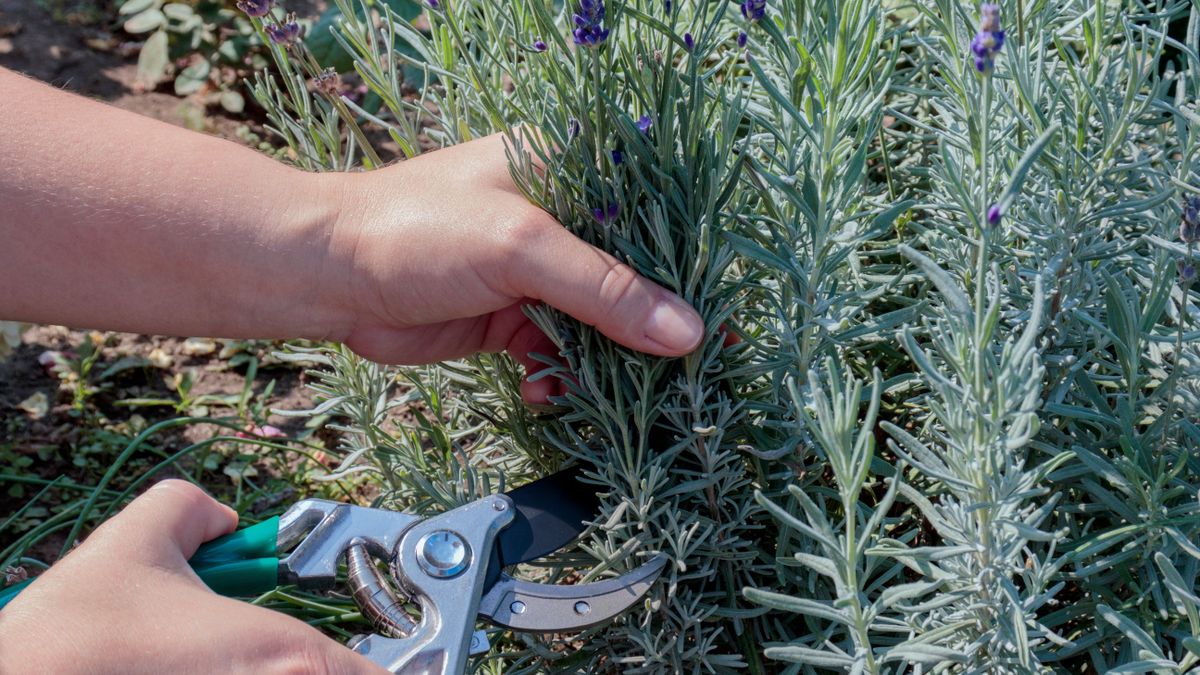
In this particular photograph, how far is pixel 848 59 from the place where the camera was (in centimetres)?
135

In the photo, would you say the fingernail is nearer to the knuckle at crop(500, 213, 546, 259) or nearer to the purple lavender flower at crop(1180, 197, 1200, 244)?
the knuckle at crop(500, 213, 546, 259)

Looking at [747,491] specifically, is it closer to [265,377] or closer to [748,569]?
[748,569]

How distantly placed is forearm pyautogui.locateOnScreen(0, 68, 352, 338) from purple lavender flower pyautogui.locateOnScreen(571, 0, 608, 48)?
1.82 feet

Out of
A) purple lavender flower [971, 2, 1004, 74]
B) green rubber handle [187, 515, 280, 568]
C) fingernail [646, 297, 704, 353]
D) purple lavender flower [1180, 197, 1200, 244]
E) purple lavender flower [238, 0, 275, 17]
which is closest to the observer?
purple lavender flower [971, 2, 1004, 74]

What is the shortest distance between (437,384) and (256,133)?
1.81 meters

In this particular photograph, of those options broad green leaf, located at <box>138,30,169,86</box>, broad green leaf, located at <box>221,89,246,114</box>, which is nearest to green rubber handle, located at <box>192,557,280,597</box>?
broad green leaf, located at <box>221,89,246,114</box>

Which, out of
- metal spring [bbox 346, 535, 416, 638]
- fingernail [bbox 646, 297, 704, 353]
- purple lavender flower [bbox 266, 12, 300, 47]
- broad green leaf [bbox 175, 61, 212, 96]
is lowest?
broad green leaf [bbox 175, 61, 212, 96]

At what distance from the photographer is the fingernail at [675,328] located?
1306 millimetres

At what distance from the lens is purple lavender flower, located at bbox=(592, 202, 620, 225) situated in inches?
53.2

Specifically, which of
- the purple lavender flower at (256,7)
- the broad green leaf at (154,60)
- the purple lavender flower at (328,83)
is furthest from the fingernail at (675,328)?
the broad green leaf at (154,60)

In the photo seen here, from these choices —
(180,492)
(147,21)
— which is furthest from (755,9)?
(147,21)

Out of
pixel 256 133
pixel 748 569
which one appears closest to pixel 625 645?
pixel 748 569

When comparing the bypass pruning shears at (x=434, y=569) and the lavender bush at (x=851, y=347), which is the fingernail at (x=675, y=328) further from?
the bypass pruning shears at (x=434, y=569)

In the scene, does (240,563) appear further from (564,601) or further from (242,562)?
(564,601)
